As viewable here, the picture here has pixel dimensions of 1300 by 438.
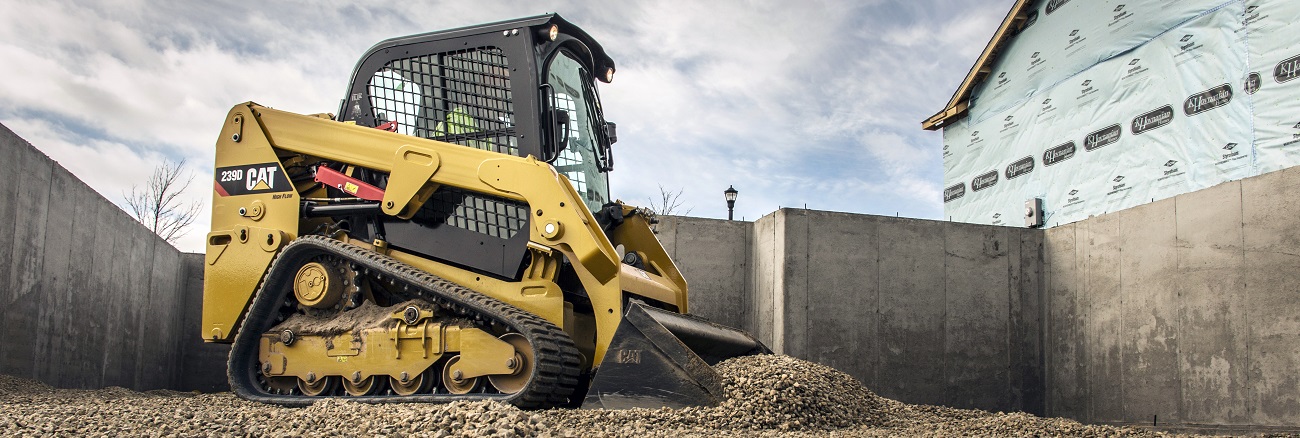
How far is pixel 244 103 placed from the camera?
21.9 feet

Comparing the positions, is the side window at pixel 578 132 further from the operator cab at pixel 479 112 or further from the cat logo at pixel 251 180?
the cat logo at pixel 251 180

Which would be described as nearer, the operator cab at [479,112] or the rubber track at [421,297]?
the rubber track at [421,297]

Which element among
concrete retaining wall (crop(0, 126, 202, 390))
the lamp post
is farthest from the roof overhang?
concrete retaining wall (crop(0, 126, 202, 390))

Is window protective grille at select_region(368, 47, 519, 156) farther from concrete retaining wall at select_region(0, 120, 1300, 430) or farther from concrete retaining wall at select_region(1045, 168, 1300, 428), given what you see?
concrete retaining wall at select_region(1045, 168, 1300, 428)

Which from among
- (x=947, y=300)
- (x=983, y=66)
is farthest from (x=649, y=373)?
(x=983, y=66)

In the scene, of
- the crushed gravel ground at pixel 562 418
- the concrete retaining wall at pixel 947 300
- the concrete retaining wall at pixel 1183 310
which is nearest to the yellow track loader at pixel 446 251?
the crushed gravel ground at pixel 562 418

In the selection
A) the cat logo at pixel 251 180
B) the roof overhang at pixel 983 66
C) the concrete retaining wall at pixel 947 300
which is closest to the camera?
the cat logo at pixel 251 180

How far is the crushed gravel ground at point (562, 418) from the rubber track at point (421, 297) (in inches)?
9.0

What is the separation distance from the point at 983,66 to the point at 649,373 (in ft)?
46.8

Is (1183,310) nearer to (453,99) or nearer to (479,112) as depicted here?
(479,112)

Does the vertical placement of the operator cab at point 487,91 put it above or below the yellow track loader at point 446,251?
above

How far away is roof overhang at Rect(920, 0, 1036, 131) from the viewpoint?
16672 mm

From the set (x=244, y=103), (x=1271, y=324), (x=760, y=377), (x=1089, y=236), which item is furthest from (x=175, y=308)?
(x=1271, y=324)

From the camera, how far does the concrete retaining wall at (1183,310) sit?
7945 millimetres
